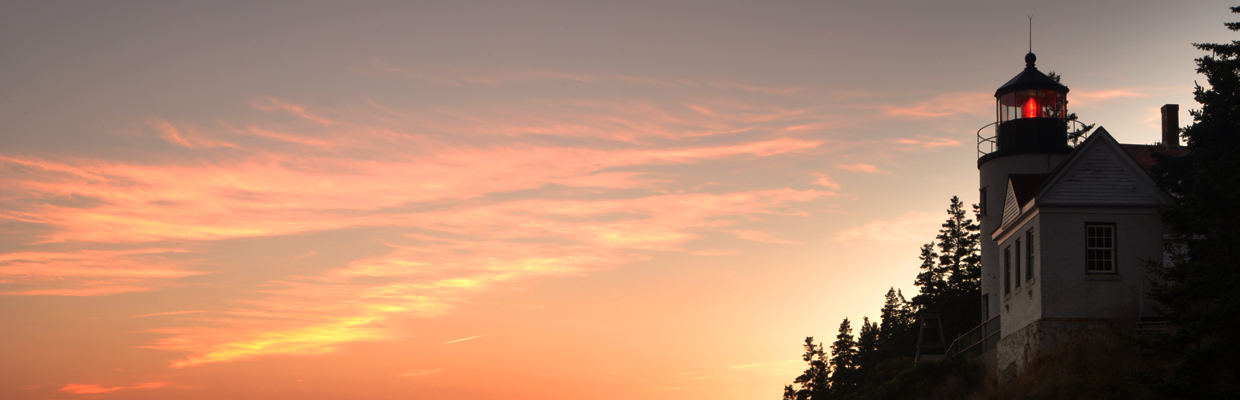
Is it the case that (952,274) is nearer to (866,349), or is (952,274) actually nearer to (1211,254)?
(866,349)

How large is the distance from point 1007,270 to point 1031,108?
8302 millimetres

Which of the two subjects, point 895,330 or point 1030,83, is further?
point 895,330

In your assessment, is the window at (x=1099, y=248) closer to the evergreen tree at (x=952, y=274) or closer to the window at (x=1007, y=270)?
the window at (x=1007, y=270)

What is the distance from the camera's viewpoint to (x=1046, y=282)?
30.0 metres

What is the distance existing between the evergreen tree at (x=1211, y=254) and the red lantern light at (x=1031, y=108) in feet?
37.7

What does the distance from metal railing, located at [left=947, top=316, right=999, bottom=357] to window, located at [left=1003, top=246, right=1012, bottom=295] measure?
1.61 metres

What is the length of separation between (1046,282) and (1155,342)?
274 inches

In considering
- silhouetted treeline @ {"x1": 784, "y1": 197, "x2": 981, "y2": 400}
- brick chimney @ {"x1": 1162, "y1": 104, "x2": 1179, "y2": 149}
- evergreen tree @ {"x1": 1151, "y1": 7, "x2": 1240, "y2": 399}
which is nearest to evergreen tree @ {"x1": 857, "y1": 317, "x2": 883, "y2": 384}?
silhouetted treeline @ {"x1": 784, "y1": 197, "x2": 981, "y2": 400}

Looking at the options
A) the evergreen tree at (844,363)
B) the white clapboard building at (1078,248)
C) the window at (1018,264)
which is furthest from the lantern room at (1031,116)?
the evergreen tree at (844,363)

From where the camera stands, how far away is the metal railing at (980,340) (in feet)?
117

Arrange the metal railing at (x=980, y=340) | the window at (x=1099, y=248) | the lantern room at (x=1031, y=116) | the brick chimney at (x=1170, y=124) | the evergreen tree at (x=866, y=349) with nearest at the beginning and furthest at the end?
the window at (x=1099, y=248) → the metal railing at (x=980, y=340) → the lantern room at (x=1031, y=116) → the brick chimney at (x=1170, y=124) → the evergreen tree at (x=866, y=349)

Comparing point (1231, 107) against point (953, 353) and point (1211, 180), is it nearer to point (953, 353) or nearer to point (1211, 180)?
point (1211, 180)

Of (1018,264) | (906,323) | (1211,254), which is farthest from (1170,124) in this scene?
(906,323)

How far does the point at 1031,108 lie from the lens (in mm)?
39562
